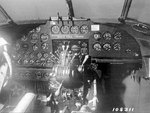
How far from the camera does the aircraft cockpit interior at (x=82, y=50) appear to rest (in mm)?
3053

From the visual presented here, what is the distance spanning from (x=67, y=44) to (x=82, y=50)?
302 mm

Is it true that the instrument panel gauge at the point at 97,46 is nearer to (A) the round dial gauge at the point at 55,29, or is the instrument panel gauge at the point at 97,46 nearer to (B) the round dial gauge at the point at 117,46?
(B) the round dial gauge at the point at 117,46

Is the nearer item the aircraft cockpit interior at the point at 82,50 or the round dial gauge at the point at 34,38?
the aircraft cockpit interior at the point at 82,50

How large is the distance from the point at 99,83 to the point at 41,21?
5.11 feet

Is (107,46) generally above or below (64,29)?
below

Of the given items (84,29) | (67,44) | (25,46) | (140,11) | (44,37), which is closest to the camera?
(140,11)

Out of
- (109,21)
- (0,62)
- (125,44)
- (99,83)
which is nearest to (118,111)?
(99,83)

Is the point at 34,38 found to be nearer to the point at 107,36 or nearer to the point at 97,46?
the point at 97,46

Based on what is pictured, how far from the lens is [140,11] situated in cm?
300

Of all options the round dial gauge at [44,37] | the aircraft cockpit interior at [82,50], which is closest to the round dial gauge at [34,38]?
the aircraft cockpit interior at [82,50]

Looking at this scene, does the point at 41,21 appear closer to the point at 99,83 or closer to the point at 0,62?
the point at 99,83

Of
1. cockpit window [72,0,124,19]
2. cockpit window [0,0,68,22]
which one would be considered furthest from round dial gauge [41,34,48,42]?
cockpit window [72,0,124,19]

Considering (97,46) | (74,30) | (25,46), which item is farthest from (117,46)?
(25,46)

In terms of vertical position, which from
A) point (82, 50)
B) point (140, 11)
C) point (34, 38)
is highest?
point (140, 11)
